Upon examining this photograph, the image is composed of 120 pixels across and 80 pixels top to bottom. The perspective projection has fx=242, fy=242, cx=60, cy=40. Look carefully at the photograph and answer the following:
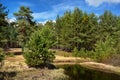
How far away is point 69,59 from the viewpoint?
68000 millimetres

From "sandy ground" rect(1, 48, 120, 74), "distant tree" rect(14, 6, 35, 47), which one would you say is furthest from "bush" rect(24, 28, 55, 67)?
"distant tree" rect(14, 6, 35, 47)

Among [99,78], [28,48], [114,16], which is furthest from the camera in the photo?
Result: [114,16]

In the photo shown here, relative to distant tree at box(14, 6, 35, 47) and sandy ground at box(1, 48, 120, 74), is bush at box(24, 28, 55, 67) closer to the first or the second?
sandy ground at box(1, 48, 120, 74)

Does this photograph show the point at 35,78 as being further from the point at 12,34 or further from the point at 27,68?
the point at 12,34

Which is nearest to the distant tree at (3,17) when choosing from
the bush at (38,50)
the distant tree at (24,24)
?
the bush at (38,50)

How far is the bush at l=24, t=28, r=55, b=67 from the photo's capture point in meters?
43.0

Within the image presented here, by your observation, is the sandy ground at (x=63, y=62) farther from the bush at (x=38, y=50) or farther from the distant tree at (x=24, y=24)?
the distant tree at (x=24, y=24)

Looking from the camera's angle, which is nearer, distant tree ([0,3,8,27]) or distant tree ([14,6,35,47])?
distant tree ([0,3,8,27])

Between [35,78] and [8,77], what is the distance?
144 inches

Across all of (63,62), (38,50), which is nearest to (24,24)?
(63,62)

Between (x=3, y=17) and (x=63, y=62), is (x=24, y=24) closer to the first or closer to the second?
(x=63, y=62)

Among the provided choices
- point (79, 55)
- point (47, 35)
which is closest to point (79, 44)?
point (79, 55)

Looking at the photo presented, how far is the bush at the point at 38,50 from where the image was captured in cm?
4300

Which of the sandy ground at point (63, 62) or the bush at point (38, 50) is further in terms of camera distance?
the bush at point (38, 50)
